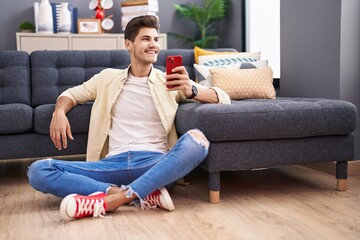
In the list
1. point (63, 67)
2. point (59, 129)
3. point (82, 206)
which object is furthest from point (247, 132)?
point (63, 67)

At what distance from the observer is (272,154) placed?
2.30 m

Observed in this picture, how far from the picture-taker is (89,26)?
5.06m

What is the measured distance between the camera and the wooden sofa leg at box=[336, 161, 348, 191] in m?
2.44

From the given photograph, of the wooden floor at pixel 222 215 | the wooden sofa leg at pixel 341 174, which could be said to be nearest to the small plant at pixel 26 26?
the wooden floor at pixel 222 215

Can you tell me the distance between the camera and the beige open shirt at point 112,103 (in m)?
2.38

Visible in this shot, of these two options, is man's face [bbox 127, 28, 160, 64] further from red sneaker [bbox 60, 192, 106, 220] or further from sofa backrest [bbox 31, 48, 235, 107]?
sofa backrest [bbox 31, 48, 235, 107]

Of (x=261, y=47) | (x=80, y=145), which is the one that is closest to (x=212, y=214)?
(x=80, y=145)

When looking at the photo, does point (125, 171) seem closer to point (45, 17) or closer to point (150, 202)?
A: point (150, 202)

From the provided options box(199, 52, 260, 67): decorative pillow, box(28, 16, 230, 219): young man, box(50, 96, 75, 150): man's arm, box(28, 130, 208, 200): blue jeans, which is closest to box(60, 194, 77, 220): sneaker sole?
box(28, 16, 230, 219): young man

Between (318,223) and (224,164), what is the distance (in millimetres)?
507

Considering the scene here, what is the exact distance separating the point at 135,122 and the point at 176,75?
34 centimetres

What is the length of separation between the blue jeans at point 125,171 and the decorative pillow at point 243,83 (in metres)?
0.87

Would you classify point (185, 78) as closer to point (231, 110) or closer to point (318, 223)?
point (231, 110)

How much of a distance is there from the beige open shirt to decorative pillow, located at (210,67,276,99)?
522 mm
